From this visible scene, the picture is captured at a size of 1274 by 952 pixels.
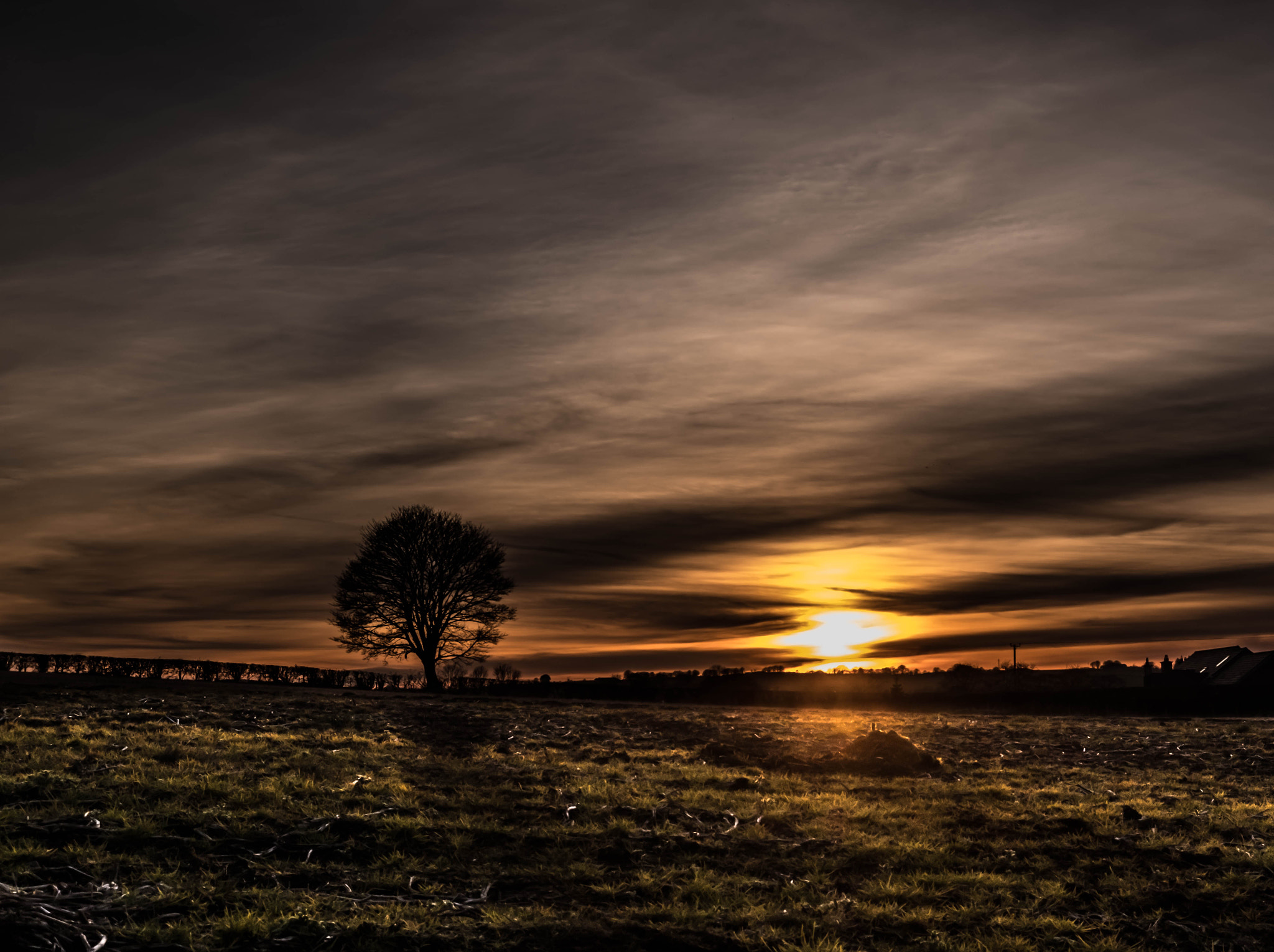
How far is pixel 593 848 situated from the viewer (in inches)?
563

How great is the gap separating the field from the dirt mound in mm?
538

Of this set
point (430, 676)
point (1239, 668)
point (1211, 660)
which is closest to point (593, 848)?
point (430, 676)

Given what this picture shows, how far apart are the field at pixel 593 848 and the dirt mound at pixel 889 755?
538 mm

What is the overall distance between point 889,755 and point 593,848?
39.7 ft

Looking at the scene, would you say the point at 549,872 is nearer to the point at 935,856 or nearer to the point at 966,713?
the point at 935,856

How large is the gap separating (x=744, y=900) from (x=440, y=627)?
67565mm

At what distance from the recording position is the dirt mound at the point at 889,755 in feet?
76.7

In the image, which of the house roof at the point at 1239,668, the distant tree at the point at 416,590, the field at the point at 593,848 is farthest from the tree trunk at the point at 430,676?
the house roof at the point at 1239,668

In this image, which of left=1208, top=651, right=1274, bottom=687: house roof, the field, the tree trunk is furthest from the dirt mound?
left=1208, top=651, right=1274, bottom=687: house roof

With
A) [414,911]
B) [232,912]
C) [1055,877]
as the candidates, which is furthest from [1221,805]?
[232,912]

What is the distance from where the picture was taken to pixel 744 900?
1187 centimetres

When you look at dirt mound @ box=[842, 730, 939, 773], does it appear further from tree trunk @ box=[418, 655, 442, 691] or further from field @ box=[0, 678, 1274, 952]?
tree trunk @ box=[418, 655, 442, 691]

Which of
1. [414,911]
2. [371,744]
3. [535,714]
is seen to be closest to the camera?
[414,911]

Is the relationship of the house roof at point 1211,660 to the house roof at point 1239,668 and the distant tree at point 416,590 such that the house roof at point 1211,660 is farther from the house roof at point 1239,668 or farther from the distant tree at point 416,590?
the distant tree at point 416,590
